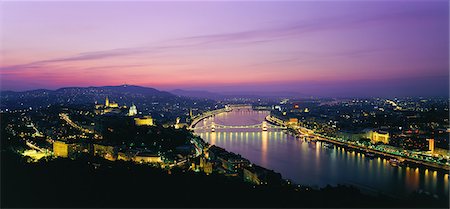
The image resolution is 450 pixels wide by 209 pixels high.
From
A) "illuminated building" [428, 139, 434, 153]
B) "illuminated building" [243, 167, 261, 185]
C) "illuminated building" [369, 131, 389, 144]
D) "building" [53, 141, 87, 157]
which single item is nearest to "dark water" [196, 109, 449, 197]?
"illuminated building" [243, 167, 261, 185]

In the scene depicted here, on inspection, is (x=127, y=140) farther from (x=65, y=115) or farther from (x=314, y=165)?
(x=65, y=115)

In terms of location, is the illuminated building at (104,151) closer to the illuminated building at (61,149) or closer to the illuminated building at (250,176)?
the illuminated building at (61,149)

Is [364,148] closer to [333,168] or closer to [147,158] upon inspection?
[333,168]

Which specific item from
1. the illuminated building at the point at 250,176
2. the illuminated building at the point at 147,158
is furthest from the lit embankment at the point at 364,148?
the illuminated building at the point at 147,158

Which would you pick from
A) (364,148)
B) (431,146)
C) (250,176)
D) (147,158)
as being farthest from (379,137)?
(147,158)

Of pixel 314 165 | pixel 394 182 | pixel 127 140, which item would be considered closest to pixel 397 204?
pixel 394 182

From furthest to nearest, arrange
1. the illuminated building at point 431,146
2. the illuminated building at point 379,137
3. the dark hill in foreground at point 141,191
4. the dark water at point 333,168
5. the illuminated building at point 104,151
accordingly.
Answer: the illuminated building at point 379,137
the illuminated building at point 431,146
the illuminated building at point 104,151
the dark water at point 333,168
the dark hill in foreground at point 141,191

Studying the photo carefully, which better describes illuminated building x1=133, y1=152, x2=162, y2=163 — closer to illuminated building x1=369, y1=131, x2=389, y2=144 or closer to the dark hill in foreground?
the dark hill in foreground
